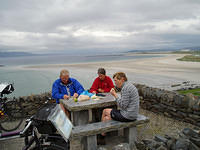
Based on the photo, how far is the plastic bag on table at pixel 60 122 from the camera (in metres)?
1.84

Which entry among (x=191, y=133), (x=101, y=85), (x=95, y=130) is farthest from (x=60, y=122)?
(x=101, y=85)

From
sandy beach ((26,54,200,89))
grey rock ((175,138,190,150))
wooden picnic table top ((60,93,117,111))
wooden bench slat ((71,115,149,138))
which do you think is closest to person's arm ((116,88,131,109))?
wooden bench slat ((71,115,149,138))

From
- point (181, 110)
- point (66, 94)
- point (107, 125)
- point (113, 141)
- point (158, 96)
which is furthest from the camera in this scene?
point (158, 96)

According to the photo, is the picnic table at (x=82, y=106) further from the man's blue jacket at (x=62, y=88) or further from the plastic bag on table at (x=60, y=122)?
the plastic bag on table at (x=60, y=122)

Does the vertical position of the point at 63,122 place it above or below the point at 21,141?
above

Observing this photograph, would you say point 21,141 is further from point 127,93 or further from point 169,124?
point 169,124

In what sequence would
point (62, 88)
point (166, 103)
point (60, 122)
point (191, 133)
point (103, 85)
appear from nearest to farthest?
point (60, 122) → point (191, 133) → point (62, 88) → point (103, 85) → point (166, 103)

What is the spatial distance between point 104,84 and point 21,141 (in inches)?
114

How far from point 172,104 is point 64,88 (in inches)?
143

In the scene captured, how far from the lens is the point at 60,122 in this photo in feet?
6.42

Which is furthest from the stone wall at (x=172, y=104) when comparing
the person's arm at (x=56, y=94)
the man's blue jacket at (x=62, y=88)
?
the person's arm at (x=56, y=94)

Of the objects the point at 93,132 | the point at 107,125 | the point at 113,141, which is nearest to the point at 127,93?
the point at 107,125

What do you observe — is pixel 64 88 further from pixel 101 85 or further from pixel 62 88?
pixel 101 85

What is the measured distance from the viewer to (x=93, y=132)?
12.0 ft
